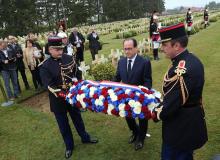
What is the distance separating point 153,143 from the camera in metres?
5.93

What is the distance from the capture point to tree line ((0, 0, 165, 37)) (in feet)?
161

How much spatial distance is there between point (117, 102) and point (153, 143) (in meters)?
1.96

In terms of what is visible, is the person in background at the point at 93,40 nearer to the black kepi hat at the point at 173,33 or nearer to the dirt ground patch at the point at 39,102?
the dirt ground patch at the point at 39,102

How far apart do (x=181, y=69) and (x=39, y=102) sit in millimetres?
7158

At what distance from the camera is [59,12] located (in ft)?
240

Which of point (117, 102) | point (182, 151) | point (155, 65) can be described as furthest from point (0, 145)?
point (155, 65)

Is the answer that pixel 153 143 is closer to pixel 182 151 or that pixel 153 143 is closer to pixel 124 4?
pixel 182 151

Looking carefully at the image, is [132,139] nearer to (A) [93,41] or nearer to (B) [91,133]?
(B) [91,133]

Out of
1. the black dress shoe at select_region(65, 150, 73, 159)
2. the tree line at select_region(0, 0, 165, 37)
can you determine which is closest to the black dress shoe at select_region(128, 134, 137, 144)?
the black dress shoe at select_region(65, 150, 73, 159)

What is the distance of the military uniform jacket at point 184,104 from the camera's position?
3285mm

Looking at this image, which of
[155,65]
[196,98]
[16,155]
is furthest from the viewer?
[155,65]

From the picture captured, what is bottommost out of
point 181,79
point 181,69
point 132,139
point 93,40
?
point 132,139

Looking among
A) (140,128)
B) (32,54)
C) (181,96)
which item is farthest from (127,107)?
(32,54)

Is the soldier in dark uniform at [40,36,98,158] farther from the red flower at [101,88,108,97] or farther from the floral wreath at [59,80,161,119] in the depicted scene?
the red flower at [101,88,108,97]
